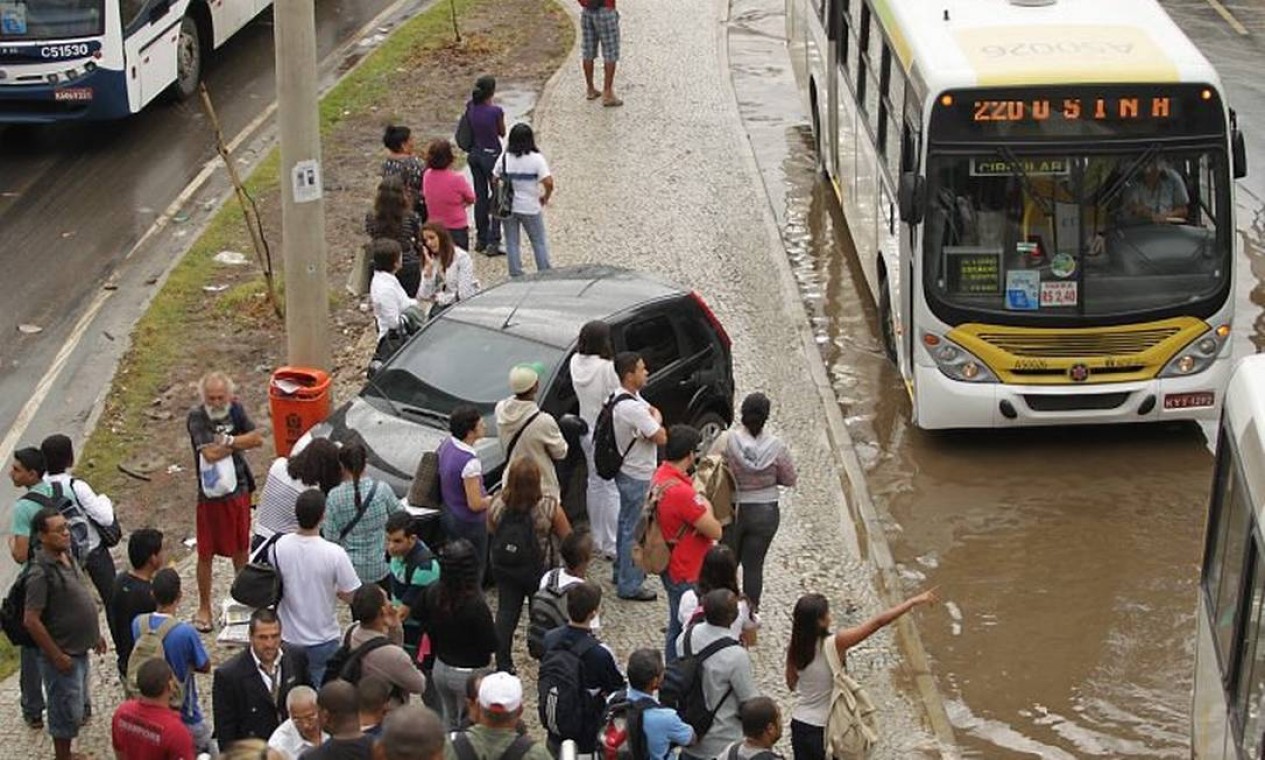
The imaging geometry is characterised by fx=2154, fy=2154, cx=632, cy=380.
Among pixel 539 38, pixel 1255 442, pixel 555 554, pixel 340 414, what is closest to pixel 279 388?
pixel 340 414

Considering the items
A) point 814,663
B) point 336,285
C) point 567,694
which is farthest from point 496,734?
point 336,285

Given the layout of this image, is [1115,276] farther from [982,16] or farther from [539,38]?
[539,38]

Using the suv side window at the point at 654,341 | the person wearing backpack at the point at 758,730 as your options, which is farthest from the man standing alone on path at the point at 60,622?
the suv side window at the point at 654,341

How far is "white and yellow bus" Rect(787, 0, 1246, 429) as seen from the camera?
15.2 metres

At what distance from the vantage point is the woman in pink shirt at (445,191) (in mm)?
17859

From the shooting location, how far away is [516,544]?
11.8 metres

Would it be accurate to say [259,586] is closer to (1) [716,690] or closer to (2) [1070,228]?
(1) [716,690]

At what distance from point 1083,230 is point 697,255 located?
18.1ft

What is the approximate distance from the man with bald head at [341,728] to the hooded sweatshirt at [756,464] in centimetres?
394

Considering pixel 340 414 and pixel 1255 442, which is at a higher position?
pixel 1255 442

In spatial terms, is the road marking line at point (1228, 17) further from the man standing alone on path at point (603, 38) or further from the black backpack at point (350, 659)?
the black backpack at point (350, 659)

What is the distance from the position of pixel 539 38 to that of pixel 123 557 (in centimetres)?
1470

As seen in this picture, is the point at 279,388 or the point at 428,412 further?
the point at 279,388

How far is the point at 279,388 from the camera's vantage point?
15.5 meters
